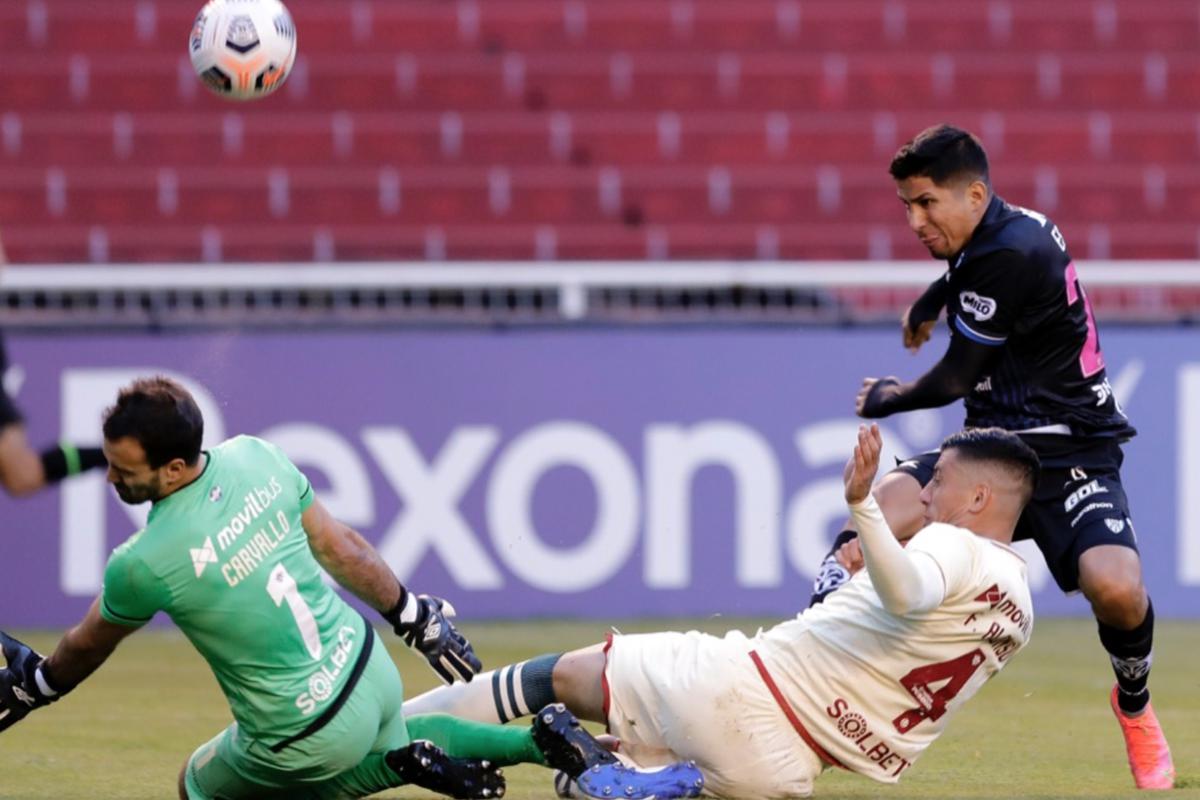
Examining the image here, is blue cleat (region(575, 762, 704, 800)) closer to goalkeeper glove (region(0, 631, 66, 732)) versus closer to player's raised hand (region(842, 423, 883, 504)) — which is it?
player's raised hand (region(842, 423, 883, 504))

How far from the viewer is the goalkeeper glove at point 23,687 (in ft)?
16.9

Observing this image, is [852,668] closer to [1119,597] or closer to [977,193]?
[1119,597]

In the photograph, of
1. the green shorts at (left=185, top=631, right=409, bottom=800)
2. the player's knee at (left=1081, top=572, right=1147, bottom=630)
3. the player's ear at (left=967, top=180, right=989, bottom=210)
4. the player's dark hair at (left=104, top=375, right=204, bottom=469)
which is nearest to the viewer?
the player's dark hair at (left=104, top=375, right=204, bottom=469)

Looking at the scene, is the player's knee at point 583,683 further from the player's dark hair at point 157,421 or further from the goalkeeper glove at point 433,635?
the player's dark hair at point 157,421

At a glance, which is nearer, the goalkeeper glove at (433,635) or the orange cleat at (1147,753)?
the goalkeeper glove at (433,635)

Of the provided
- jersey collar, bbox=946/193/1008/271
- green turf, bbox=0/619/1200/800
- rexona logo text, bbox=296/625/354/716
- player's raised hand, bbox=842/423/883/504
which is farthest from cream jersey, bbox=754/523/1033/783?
jersey collar, bbox=946/193/1008/271

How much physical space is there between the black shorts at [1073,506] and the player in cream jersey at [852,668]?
85 centimetres

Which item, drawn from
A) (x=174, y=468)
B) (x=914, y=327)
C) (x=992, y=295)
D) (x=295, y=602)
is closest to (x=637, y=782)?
(x=295, y=602)

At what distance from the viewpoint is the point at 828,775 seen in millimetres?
6062

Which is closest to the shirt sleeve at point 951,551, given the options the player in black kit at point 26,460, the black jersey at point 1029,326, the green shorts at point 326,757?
the black jersey at point 1029,326

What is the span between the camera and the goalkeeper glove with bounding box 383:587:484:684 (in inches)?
208

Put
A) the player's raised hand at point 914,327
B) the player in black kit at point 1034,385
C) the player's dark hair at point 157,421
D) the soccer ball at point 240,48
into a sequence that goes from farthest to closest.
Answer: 1. the soccer ball at point 240,48
2. the player's raised hand at point 914,327
3. the player in black kit at point 1034,385
4. the player's dark hair at point 157,421

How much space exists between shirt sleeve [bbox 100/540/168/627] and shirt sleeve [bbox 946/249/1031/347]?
2645 millimetres

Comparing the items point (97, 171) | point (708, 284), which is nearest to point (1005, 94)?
point (708, 284)
